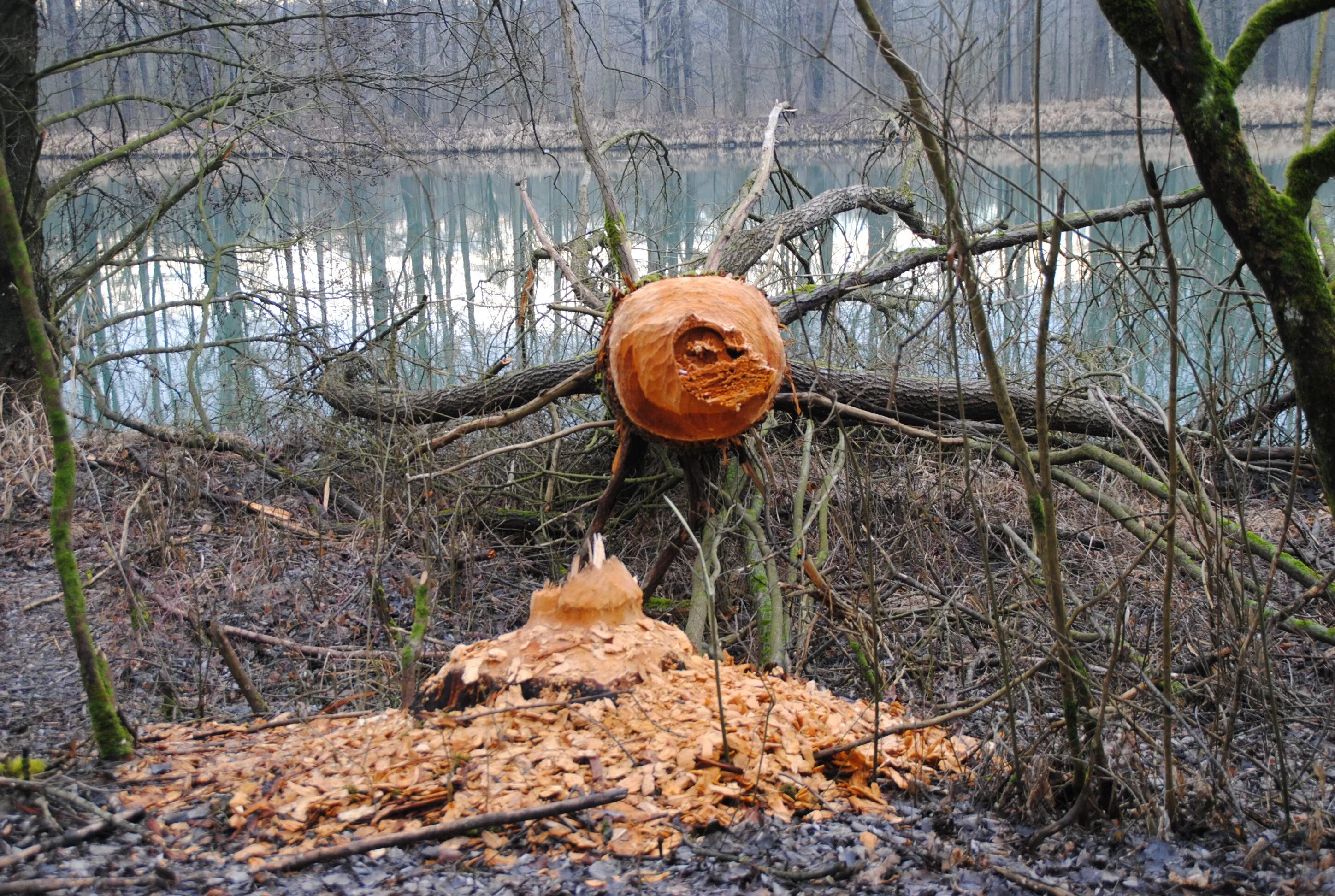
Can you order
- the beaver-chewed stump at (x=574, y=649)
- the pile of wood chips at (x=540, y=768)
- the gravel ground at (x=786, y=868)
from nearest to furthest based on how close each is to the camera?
the gravel ground at (x=786, y=868) < the pile of wood chips at (x=540, y=768) < the beaver-chewed stump at (x=574, y=649)

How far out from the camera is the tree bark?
702cm

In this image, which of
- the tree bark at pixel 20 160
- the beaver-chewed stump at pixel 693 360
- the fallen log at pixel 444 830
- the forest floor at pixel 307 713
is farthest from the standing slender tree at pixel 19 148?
the fallen log at pixel 444 830

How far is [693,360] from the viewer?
13.6 feet

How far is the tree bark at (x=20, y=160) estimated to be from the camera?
7016 mm

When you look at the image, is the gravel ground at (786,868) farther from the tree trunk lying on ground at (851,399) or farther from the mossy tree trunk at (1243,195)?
the tree trunk lying on ground at (851,399)

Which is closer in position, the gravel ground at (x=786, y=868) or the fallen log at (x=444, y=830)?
the gravel ground at (x=786, y=868)

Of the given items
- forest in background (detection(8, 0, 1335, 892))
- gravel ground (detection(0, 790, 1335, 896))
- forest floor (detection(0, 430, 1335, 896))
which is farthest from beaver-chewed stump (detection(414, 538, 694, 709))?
gravel ground (detection(0, 790, 1335, 896))

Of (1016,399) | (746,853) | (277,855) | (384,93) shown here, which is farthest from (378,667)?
(384,93)

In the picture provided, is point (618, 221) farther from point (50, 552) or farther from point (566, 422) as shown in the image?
point (50, 552)

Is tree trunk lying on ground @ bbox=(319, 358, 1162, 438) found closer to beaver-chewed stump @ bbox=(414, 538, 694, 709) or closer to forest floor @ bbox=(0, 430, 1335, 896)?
forest floor @ bbox=(0, 430, 1335, 896)

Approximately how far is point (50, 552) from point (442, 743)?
4.24m

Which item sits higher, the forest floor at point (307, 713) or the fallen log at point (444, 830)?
the fallen log at point (444, 830)

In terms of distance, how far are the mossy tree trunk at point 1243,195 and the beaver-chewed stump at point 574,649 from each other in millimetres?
2372

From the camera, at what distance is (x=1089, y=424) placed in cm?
630
